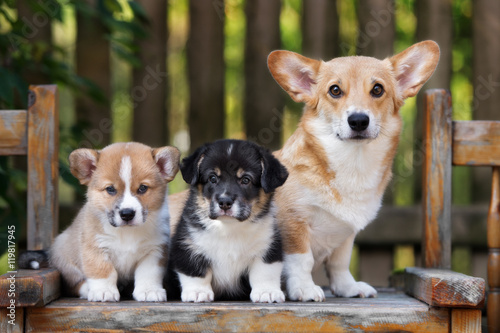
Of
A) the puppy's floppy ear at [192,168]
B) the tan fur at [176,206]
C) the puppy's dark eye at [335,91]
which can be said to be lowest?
the tan fur at [176,206]

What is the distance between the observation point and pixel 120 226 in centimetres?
340

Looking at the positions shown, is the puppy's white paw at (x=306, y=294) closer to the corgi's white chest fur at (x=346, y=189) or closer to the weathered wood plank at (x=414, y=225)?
the corgi's white chest fur at (x=346, y=189)

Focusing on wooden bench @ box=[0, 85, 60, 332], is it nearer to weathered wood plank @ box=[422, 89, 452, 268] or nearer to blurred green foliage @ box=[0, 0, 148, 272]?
blurred green foliage @ box=[0, 0, 148, 272]

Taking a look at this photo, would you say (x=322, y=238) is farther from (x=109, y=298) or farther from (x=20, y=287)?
(x=20, y=287)

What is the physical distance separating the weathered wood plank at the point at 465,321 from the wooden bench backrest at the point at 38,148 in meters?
2.40

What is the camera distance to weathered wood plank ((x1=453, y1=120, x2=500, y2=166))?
4.08 metres

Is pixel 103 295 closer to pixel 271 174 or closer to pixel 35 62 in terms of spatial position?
pixel 271 174

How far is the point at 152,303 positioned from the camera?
10.8 ft

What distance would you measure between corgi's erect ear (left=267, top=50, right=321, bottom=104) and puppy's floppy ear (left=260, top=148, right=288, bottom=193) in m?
0.63

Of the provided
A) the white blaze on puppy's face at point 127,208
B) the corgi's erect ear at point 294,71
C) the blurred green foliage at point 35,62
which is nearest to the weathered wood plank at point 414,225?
the corgi's erect ear at point 294,71

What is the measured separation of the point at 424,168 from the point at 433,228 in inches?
15.2

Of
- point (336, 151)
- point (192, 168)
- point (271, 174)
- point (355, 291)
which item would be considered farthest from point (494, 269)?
point (192, 168)

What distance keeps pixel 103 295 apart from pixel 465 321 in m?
1.84

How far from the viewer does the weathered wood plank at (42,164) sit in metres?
3.98
